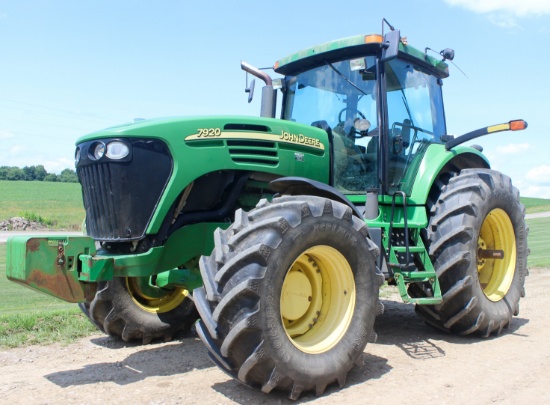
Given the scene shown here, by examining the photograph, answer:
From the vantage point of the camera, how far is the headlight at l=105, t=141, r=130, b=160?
4.29 meters

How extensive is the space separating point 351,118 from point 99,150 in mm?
2472

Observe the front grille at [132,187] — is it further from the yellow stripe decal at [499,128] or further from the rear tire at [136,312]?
the yellow stripe decal at [499,128]

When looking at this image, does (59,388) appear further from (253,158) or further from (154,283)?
(253,158)

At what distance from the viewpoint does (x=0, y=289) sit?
1023 cm

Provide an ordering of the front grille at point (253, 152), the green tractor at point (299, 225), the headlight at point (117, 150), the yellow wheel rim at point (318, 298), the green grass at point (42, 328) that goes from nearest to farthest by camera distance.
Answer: the green tractor at point (299, 225) < the yellow wheel rim at point (318, 298) < the headlight at point (117, 150) < the front grille at point (253, 152) < the green grass at point (42, 328)

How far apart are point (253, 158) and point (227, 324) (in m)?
1.66

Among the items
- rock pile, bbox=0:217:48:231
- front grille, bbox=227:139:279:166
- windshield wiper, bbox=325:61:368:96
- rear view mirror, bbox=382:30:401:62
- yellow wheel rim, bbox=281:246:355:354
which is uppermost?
rear view mirror, bbox=382:30:401:62

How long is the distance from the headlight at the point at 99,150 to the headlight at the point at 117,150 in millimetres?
48

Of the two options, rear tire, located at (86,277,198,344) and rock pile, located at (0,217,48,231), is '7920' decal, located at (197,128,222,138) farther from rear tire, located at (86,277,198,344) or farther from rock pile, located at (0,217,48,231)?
rock pile, located at (0,217,48,231)

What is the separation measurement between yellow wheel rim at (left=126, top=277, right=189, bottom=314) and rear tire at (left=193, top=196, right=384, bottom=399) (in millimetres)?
1832

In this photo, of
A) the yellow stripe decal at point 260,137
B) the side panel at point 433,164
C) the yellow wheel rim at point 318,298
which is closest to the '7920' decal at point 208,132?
the yellow stripe decal at point 260,137

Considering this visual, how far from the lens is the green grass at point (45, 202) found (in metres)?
35.1

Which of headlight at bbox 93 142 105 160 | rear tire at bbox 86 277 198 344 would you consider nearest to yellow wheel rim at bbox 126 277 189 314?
rear tire at bbox 86 277 198 344

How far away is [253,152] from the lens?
190 inches
